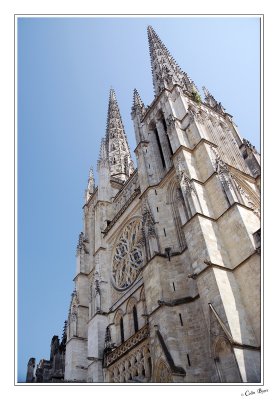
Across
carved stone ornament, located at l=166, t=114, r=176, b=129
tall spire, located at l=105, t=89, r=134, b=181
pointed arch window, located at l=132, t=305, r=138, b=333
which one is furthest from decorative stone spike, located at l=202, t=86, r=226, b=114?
pointed arch window, located at l=132, t=305, r=138, b=333

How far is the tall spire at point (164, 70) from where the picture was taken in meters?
24.2

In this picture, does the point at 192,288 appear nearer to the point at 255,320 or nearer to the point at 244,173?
the point at 255,320

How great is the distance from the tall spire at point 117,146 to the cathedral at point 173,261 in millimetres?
3882

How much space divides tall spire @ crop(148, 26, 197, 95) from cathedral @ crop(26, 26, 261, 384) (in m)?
0.11

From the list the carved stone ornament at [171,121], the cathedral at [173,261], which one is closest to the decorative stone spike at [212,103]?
the cathedral at [173,261]

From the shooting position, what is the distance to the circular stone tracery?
19062mm

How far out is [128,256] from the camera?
20.0 m

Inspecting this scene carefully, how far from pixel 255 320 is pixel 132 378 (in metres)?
6.14

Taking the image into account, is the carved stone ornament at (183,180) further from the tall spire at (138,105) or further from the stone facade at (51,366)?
the stone facade at (51,366)

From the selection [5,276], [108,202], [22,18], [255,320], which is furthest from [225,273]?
[108,202]

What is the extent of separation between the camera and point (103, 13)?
Answer: 351 inches

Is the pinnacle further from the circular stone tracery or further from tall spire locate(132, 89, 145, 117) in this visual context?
the circular stone tracery

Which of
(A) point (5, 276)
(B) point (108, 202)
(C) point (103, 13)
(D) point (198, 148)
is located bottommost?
(A) point (5, 276)

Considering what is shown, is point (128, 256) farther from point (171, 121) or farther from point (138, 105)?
point (138, 105)
